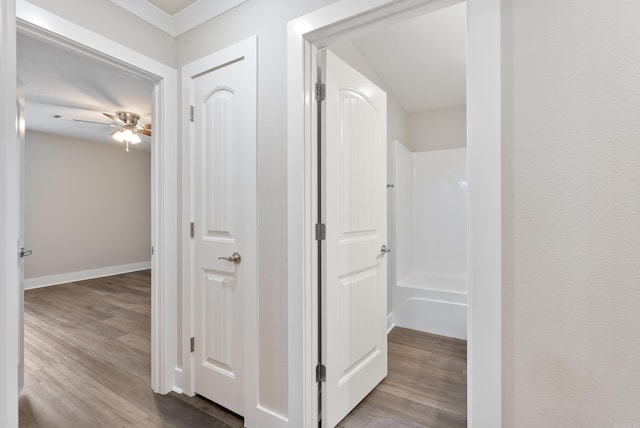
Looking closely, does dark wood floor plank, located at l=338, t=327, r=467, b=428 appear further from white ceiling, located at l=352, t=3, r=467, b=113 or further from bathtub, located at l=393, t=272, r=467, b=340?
white ceiling, located at l=352, t=3, r=467, b=113

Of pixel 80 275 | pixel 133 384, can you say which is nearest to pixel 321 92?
pixel 133 384

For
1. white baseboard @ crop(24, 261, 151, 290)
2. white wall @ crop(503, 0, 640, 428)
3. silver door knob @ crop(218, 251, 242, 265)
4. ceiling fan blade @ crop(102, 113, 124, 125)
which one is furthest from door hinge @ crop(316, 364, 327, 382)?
white baseboard @ crop(24, 261, 151, 290)

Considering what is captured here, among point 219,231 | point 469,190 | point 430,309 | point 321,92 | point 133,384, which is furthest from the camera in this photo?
point 430,309

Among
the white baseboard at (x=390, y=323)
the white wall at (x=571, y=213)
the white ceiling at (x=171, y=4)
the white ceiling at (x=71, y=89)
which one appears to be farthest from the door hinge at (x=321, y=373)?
the white ceiling at (x=171, y=4)

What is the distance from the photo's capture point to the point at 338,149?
1688mm

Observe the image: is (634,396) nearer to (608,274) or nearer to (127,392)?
(608,274)

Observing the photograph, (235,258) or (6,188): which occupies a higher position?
(6,188)

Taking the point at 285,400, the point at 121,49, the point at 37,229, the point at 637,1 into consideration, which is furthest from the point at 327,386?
the point at 37,229

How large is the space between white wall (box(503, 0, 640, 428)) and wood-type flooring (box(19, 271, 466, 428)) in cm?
99

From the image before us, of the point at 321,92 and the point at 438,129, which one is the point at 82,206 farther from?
the point at 438,129

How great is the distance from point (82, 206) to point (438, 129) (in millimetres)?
6041

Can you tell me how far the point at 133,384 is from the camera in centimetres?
211

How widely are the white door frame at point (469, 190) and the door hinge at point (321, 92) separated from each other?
7 centimetres

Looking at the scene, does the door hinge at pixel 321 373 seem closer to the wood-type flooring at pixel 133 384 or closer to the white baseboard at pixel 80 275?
the wood-type flooring at pixel 133 384
